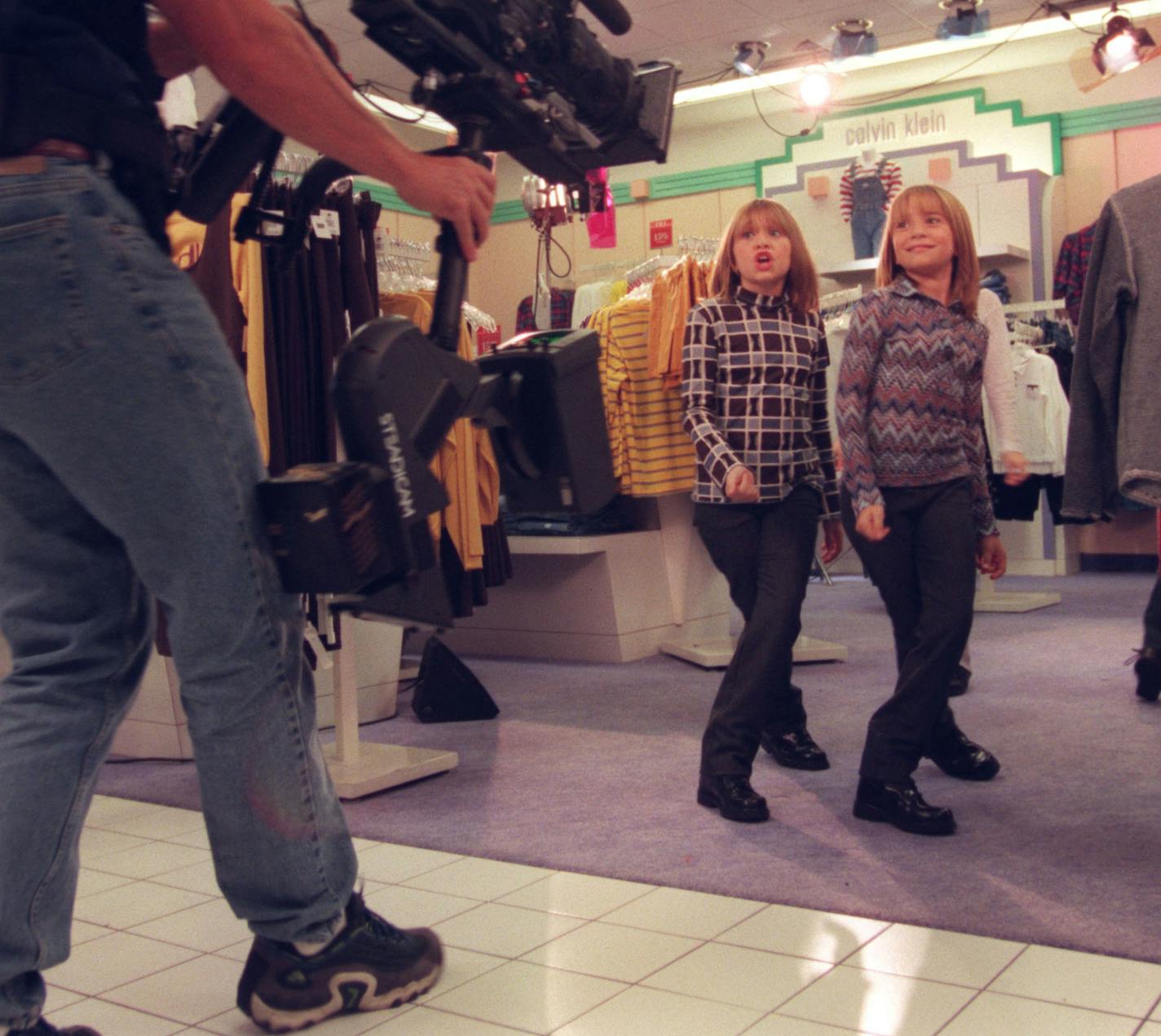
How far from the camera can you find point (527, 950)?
72.1 inches

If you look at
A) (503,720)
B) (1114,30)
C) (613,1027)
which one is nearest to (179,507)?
(613,1027)

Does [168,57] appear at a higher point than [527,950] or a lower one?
higher

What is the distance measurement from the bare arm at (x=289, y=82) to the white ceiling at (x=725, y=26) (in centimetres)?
587

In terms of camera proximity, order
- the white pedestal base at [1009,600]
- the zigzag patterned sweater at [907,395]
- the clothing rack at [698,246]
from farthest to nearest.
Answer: the white pedestal base at [1009,600]
the clothing rack at [698,246]
the zigzag patterned sweater at [907,395]

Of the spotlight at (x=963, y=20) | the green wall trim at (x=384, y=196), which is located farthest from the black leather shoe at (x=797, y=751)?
the green wall trim at (x=384, y=196)

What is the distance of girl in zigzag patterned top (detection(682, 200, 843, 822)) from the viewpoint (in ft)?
8.50

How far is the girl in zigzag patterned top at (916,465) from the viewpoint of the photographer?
2453 mm

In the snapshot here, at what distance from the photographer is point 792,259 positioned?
285 cm

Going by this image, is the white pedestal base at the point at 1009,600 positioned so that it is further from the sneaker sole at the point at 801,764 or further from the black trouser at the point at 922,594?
the black trouser at the point at 922,594

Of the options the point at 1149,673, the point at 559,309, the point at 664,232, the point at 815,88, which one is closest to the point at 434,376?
the point at 1149,673

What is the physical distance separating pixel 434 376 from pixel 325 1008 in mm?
754

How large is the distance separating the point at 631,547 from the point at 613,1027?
3423 mm

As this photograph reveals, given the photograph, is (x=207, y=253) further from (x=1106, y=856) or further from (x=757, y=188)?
(x=757, y=188)

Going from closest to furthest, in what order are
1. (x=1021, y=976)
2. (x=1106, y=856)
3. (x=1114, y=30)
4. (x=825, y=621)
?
(x=1021, y=976) → (x=1106, y=856) → (x=825, y=621) → (x=1114, y=30)
